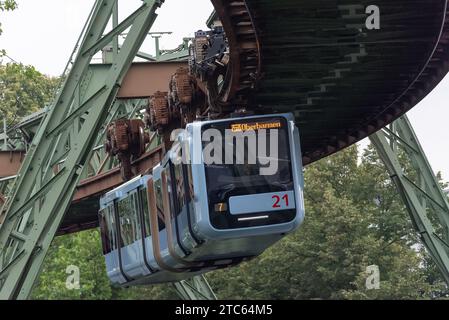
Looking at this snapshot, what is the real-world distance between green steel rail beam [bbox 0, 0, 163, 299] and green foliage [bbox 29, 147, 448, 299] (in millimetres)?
24708

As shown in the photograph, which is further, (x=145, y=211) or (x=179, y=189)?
(x=145, y=211)

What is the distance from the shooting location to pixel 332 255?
45.1m

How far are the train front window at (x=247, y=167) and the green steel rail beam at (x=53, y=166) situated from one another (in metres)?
1.97

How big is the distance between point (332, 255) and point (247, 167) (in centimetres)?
2684

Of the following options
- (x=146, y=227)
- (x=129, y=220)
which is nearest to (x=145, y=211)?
(x=146, y=227)

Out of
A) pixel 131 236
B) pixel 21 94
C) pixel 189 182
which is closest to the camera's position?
pixel 189 182

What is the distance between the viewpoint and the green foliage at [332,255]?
147 ft

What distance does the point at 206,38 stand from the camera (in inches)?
842

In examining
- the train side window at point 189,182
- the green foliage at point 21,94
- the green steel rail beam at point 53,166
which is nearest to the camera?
the train side window at point 189,182

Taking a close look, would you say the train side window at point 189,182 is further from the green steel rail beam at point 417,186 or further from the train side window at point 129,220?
the green steel rail beam at point 417,186

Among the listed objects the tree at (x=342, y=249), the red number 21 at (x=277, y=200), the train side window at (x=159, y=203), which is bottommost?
the red number 21 at (x=277, y=200)

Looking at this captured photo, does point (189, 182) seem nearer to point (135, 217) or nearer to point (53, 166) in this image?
point (53, 166)

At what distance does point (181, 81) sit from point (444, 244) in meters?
8.04

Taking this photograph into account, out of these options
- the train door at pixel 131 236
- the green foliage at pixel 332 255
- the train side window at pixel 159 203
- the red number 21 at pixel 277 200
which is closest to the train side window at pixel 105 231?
the train door at pixel 131 236
